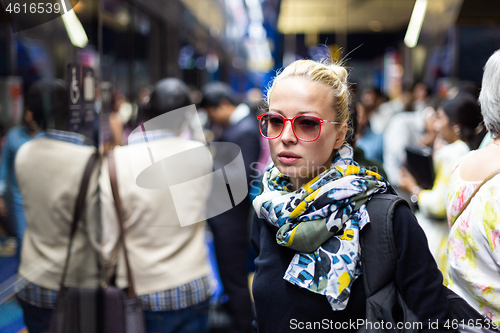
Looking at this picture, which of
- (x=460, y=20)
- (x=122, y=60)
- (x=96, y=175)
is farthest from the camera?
(x=122, y=60)

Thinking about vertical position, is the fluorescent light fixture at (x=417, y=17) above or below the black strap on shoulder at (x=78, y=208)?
above

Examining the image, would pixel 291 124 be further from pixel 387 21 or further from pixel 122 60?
pixel 122 60

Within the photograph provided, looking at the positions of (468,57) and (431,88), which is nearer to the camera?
(468,57)

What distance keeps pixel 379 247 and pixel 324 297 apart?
21cm

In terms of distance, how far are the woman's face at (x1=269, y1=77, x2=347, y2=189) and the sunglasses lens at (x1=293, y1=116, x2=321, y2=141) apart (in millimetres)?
12

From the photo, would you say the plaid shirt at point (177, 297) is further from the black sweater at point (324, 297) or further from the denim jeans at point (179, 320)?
the black sweater at point (324, 297)

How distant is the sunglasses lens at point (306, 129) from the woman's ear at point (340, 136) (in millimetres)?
92

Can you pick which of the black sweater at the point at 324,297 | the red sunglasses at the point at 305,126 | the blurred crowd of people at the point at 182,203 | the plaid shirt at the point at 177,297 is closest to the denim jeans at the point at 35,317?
the blurred crowd of people at the point at 182,203

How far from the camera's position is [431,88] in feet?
12.1

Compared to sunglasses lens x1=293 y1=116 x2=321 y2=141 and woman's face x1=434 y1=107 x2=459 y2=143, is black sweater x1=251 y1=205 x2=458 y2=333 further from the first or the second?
woman's face x1=434 y1=107 x2=459 y2=143

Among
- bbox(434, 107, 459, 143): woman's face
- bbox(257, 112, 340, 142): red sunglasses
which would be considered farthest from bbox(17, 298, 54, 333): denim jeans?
bbox(434, 107, 459, 143): woman's face

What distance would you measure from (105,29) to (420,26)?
8.66ft

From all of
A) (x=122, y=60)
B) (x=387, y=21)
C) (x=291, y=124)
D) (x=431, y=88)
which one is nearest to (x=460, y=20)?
(x=387, y=21)

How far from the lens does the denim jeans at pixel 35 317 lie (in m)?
1.68
